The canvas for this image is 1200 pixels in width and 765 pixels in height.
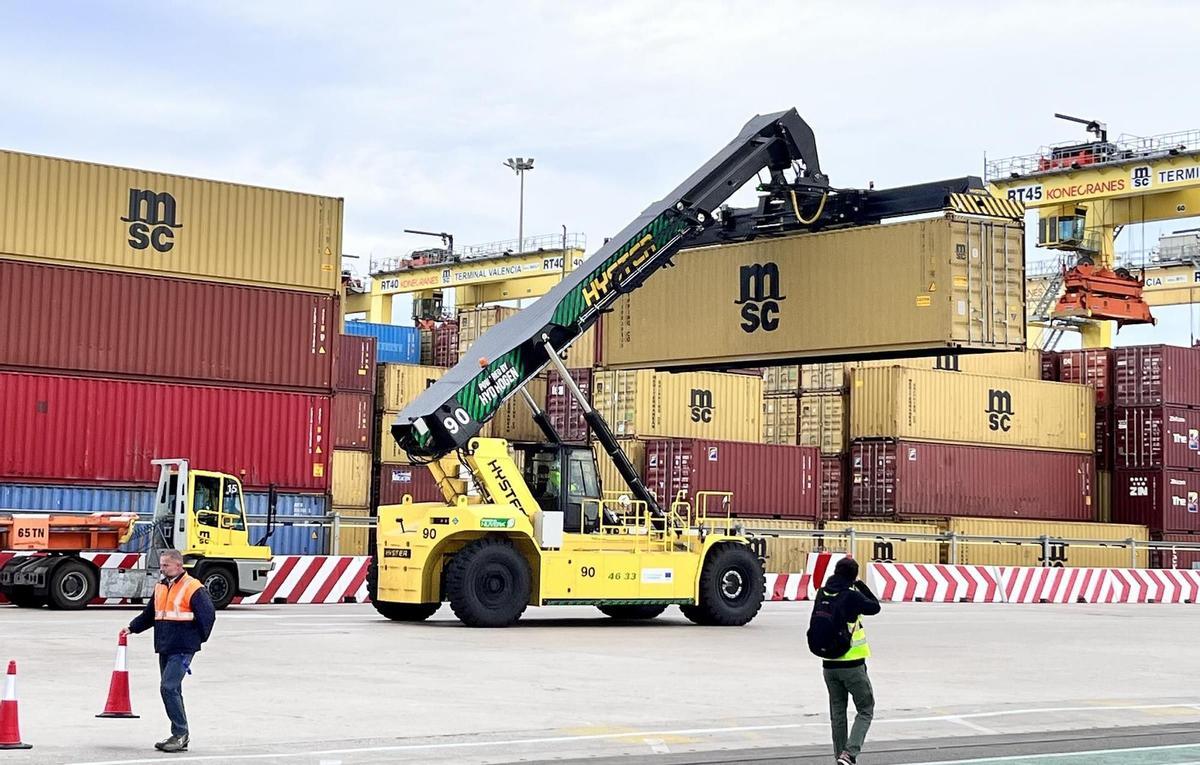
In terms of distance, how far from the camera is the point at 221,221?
27.6 meters

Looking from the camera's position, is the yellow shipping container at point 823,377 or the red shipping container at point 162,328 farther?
the yellow shipping container at point 823,377

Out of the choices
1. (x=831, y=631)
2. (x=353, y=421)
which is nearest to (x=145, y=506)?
(x=353, y=421)

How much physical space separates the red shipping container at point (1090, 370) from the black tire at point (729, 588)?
23205mm

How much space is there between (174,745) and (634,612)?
14644mm

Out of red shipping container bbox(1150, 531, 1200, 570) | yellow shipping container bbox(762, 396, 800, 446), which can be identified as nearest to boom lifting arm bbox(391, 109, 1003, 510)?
yellow shipping container bbox(762, 396, 800, 446)

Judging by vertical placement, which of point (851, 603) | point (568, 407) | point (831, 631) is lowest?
point (831, 631)

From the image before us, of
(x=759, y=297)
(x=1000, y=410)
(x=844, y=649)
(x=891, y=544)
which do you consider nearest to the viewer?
(x=844, y=649)

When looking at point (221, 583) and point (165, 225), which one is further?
point (165, 225)

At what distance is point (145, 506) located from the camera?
1044 inches

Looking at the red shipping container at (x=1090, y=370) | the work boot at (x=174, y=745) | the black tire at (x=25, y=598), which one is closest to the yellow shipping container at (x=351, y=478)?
the black tire at (x=25, y=598)

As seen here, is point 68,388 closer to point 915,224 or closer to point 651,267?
point 651,267

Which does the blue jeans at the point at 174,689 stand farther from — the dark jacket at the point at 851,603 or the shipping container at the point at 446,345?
the shipping container at the point at 446,345

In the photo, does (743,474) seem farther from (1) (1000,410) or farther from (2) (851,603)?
(2) (851,603)

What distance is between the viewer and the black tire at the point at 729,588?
2302 centimetres
